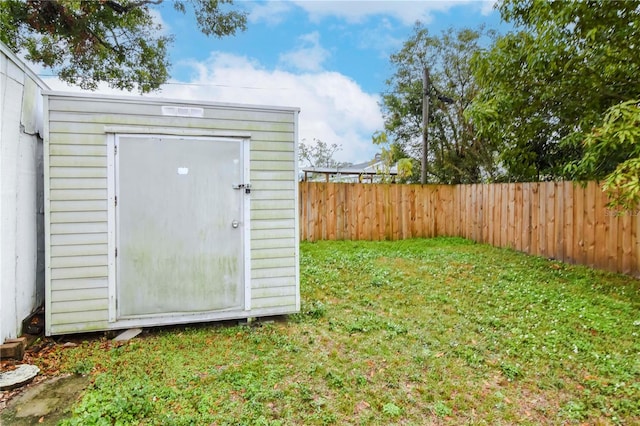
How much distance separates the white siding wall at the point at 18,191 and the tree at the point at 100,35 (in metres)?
4.66

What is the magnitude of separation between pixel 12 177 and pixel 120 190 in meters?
0.74

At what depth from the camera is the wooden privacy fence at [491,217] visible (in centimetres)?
556

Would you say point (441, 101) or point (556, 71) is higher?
point (441, 101)

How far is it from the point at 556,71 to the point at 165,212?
496 centimetres

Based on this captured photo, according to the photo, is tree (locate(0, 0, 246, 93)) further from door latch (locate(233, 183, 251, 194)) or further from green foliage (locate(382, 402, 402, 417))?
green foliage (locate(382, 402, 402, 417))

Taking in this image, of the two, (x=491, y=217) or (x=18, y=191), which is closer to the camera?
(x=18, y=191)

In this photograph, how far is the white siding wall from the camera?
2.73m

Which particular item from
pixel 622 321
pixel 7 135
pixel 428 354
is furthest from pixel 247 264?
pixel 622 321

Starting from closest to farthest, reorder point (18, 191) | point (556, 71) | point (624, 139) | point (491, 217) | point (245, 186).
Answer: point (18, 191)
point (624, 139)
point (245, 186)
point (556, 71)
point (491, 217)

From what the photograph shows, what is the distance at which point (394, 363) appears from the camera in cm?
281

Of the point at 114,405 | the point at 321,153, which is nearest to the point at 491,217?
the point at 114,405

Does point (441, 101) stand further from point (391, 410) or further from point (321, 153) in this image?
point (391, 410)

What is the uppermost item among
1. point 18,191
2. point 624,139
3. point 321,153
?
point 321,153

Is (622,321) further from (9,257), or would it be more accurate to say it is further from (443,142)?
(443,142)
